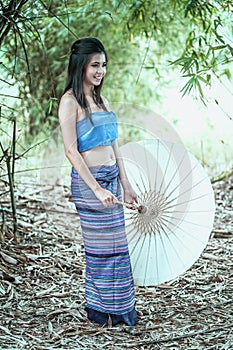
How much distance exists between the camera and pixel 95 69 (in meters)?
2.32

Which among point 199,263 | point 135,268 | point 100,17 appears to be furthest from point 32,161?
point 135,268

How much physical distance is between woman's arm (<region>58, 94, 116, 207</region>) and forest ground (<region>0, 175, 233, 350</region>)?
0.52m

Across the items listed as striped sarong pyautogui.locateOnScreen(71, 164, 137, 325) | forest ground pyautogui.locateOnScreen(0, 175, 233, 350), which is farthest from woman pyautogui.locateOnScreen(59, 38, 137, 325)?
forest ground pyautogui.locateOnScreen(0, 175, 233, 350)

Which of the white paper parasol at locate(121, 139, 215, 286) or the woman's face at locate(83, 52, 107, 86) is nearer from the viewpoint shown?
the woman's face at locate(83, 52, 107, 86)

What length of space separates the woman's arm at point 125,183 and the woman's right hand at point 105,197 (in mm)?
204

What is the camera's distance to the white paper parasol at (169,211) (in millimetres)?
2566

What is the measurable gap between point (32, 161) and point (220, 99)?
171 cm

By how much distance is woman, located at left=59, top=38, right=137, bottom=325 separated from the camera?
2309 mm

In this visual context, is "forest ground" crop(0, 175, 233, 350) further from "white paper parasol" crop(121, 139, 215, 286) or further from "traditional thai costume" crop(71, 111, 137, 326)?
"white paper parasol" crop(121, 139, 215, 286)

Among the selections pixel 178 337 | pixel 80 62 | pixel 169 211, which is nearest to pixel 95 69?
pixel 80 62

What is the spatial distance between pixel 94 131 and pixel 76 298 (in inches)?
32.4

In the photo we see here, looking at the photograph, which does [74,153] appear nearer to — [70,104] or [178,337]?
[70,104]

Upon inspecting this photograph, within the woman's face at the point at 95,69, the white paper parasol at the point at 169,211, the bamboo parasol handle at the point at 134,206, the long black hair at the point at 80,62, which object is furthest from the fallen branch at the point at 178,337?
the woman's face at the point at 95,69

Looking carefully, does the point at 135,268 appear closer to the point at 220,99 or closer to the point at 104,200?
the point at 104,200
